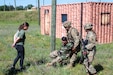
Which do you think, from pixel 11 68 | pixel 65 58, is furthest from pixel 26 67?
pixel 65 58

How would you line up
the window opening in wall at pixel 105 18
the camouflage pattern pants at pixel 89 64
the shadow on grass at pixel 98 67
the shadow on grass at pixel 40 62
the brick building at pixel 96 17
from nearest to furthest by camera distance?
the camouflage pattern pants at pixel 89 64
the shadow on grass at pixel 98 67
the shadow on grass at pixel 40 62
the brick building at pixel 96 17
the window opening in wall at pixel 105 18

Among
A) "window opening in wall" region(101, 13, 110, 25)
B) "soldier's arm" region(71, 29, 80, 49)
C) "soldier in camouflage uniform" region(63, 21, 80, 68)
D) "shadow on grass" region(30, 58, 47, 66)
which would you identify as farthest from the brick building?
"soldier's arm" region(71, 29, 80, 49)

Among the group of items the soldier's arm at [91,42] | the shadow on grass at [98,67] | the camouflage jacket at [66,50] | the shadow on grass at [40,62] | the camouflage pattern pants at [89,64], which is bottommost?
the shadow on grass at [98,67]

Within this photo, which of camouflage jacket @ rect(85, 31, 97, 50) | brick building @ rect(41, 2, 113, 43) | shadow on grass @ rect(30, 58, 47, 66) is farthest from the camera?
brick building @ rect(41, 2, 113, 43)

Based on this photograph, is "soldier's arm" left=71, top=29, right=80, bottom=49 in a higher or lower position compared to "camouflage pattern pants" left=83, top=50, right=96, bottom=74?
higher

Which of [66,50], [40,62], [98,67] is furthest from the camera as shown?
[40,62]

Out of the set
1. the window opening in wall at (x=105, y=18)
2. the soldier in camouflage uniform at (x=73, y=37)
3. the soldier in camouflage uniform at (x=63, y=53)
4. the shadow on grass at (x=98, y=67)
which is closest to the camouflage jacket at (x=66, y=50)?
the soldier in camouflage uniform at (x=63, y=53)

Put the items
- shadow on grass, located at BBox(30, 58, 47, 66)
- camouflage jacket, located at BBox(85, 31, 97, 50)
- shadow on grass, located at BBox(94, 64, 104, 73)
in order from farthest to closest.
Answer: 1. shadow on grass, located at BBox(30, 58, 47, 66)
2. shadow on grass, located at BBox(94, 64, 104, 73)
3. camouflage jacket, located at BBox(85, 31, 97, 50)

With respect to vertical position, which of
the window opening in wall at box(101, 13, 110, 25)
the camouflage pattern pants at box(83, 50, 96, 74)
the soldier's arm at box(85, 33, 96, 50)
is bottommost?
the camouflage pattern pants at box(83, 50, 96, 74)

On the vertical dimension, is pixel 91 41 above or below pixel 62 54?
above

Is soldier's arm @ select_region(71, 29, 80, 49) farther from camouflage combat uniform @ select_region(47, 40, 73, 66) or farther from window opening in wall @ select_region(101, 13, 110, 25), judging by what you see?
window opening in wall @ select_region(101, 13, 110, 25)

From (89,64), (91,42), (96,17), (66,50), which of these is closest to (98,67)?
(89,64)

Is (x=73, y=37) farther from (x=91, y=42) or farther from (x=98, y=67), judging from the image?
(x=98, y=67)

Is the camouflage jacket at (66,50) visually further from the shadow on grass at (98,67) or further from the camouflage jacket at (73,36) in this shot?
the shadow on grass at (98,67)
